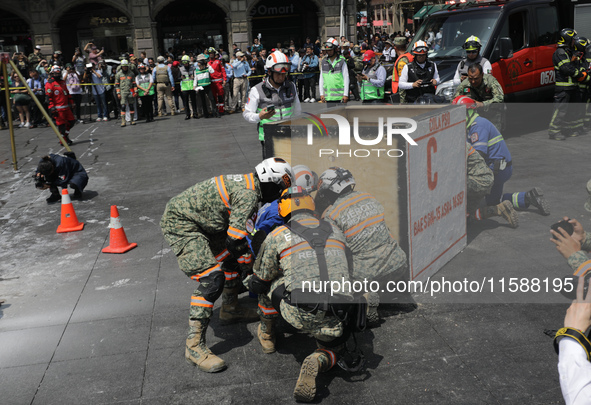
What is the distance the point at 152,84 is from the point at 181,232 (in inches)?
564

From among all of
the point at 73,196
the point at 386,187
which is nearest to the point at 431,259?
the point at 386,187

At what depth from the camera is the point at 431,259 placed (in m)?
5.61

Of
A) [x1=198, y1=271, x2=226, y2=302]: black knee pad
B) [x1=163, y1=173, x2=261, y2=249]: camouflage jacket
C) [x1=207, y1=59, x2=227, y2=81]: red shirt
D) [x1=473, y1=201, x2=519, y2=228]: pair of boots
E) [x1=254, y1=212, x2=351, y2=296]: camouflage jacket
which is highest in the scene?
[x1=207, y1=59, x2=227, y2=81]: red shirt

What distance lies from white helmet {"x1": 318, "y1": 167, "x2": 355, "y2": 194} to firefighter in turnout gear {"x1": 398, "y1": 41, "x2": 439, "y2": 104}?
601cm

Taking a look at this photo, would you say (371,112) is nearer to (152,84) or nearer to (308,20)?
(152,84)

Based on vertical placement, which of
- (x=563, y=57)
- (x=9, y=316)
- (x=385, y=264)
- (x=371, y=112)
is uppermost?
(x=563, y=57)

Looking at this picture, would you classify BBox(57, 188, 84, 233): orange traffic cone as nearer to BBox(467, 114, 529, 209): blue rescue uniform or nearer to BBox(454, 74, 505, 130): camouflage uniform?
BBox(467, 114, 529, 209): blue rescue uniform

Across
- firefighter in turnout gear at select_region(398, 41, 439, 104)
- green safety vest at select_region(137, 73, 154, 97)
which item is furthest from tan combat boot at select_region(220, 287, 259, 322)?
green safety vest at select_region(137, 73, 154, 97)

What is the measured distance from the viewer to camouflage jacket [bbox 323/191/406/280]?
15.5 feet

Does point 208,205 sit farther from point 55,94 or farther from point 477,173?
point 55,94

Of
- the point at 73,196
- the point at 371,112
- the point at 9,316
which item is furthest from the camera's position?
the point at 73,196

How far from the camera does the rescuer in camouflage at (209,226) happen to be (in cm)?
446

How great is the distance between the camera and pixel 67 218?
319 inches

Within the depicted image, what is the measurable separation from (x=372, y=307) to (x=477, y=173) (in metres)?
2.71
